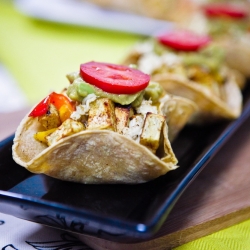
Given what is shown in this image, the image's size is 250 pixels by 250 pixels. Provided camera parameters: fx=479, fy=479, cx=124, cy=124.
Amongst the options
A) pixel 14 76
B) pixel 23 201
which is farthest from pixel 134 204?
pixel 14 76

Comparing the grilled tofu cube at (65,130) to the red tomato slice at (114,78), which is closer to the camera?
the grilled tofu cube at (65,130)

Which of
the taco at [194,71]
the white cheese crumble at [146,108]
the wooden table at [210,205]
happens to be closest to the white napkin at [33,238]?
the wooden table at [210,205]

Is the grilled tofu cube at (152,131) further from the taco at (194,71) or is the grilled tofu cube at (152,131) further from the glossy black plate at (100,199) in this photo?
the taco at (194,71)

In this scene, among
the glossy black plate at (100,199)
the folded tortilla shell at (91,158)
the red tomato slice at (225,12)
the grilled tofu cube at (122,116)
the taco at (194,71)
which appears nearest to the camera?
the glossy black plate at (100,199)

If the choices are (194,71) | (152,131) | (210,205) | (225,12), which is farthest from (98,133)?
(225,12)

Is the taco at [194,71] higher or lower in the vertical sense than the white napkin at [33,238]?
higher

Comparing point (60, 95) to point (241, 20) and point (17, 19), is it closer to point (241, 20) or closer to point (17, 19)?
point (241, 20)

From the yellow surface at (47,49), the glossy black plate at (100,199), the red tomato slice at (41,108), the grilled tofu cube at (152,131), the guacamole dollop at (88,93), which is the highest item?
the guacamole dollop at (88,93)
